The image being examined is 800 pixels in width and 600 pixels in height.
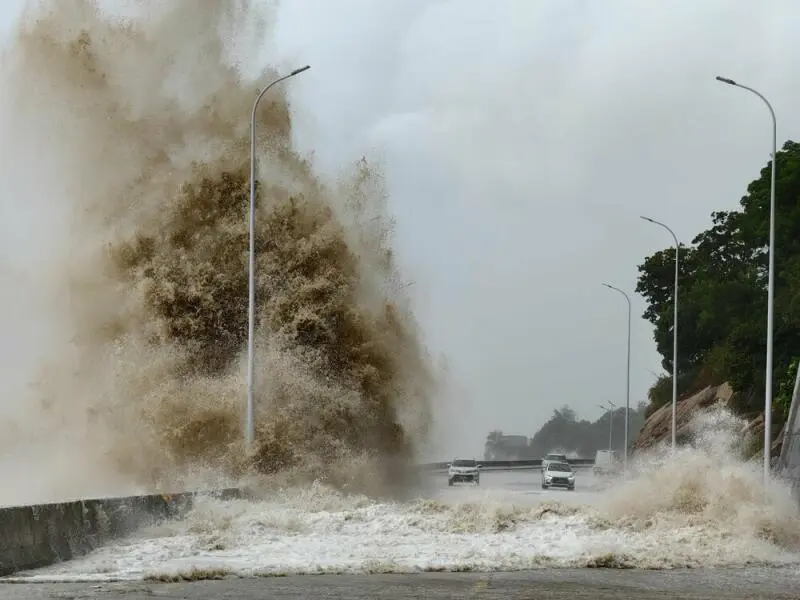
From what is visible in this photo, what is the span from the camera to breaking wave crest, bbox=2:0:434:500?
30.9 meters

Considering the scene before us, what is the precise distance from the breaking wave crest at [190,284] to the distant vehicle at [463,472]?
79.6 ft

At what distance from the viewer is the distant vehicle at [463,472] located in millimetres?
60094

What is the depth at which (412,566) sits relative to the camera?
53.3 ft

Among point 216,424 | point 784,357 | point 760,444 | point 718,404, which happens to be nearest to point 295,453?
point 216,424

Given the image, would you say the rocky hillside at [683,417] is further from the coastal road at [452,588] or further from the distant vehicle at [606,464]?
the coastal road at [452,588]

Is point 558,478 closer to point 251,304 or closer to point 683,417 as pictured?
point 683,417

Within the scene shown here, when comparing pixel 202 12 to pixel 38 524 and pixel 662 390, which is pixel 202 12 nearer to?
pixel 38 524

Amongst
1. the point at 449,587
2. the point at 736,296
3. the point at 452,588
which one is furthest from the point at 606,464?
the point at 452,588

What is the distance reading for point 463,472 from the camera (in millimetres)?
60375

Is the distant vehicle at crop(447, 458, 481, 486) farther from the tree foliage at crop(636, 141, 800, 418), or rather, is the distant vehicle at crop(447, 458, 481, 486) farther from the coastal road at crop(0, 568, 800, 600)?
the coastal road at crop(0, 568, 800, 600)

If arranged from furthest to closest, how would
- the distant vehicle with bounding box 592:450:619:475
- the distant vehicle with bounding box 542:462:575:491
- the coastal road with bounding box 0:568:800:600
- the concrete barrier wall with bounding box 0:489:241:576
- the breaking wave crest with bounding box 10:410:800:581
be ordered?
the distant vehicle with bounding box 592:450:619:475, the distant vehicle with bounding box 542:462:575:491, the breaking wave crest with bounding box 10:410:800:581, the concrete barrier wall with bounding box 0:489:241:576, the coastal road with bounding box 0:568:800:600

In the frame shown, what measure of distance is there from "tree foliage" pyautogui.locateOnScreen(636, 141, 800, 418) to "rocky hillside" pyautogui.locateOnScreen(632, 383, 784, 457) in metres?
1.15

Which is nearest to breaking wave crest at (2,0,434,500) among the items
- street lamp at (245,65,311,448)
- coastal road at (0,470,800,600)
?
street lamp at (245,65,311,448)

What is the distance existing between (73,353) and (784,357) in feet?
106
